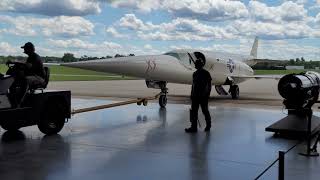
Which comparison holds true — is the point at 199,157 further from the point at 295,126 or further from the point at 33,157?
the point at 295,126

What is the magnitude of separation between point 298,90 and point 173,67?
927 cm

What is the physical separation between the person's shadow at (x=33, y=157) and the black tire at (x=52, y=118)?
0.75 ft

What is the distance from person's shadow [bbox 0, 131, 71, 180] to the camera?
235 inches

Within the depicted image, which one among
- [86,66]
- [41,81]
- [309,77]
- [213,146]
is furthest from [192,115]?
[86,66]

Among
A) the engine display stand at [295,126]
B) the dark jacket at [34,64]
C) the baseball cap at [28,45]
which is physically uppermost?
the baseball cap at [28,45]

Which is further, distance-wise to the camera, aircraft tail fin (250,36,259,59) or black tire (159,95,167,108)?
aircraft tail fin (250,36,259,59)

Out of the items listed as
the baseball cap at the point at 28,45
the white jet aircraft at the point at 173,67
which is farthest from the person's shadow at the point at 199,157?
the white jet aircraft at the point at 173,67

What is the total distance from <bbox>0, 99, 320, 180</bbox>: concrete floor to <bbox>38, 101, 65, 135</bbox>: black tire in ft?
0.69

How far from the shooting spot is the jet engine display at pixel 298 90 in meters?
9.55

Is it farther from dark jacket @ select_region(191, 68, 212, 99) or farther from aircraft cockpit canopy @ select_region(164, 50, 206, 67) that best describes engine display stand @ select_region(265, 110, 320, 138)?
aircraft cockpit canopy @ select_region(164, 50, 206, 67)

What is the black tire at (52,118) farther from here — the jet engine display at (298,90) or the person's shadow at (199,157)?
the jet engine display at (298,90)

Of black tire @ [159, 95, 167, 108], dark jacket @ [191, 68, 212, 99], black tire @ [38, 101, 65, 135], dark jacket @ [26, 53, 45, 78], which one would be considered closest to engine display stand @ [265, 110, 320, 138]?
dark jacket @ [191, 68, 212, 99]

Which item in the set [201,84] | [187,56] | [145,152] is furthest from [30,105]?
[187,56]

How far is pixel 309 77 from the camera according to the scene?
10.0 metres
